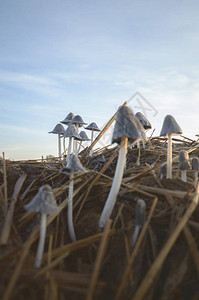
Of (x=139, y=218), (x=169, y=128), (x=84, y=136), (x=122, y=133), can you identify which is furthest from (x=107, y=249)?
(x=84, y=136)

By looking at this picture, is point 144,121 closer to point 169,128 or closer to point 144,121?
point 144,121

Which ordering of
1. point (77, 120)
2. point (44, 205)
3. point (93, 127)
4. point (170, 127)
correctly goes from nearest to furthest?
1. point (44, 205)
2. point (170, 127)
3. point (77, 120)
4. point (93, 127)

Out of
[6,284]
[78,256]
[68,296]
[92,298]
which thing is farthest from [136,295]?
[6,284]

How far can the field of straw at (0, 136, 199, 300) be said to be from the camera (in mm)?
1868

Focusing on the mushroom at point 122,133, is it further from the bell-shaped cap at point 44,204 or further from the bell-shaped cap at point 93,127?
the bell-shaped cap at point 93,127

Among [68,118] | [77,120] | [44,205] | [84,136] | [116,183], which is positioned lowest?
[44,205]

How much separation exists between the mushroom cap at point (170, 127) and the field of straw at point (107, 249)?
799mm

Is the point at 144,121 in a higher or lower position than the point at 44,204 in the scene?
higher

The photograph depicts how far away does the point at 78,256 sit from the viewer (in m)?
2.32

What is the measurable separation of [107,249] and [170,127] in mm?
2103

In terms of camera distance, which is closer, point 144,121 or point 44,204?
point 44,204

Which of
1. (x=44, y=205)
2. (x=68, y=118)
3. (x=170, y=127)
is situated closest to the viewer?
(x=44, y=205)

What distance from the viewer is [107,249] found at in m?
2.40

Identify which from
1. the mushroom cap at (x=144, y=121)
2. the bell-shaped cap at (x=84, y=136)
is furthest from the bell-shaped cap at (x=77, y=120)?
the mushroom cap at (x=144, y=121)
